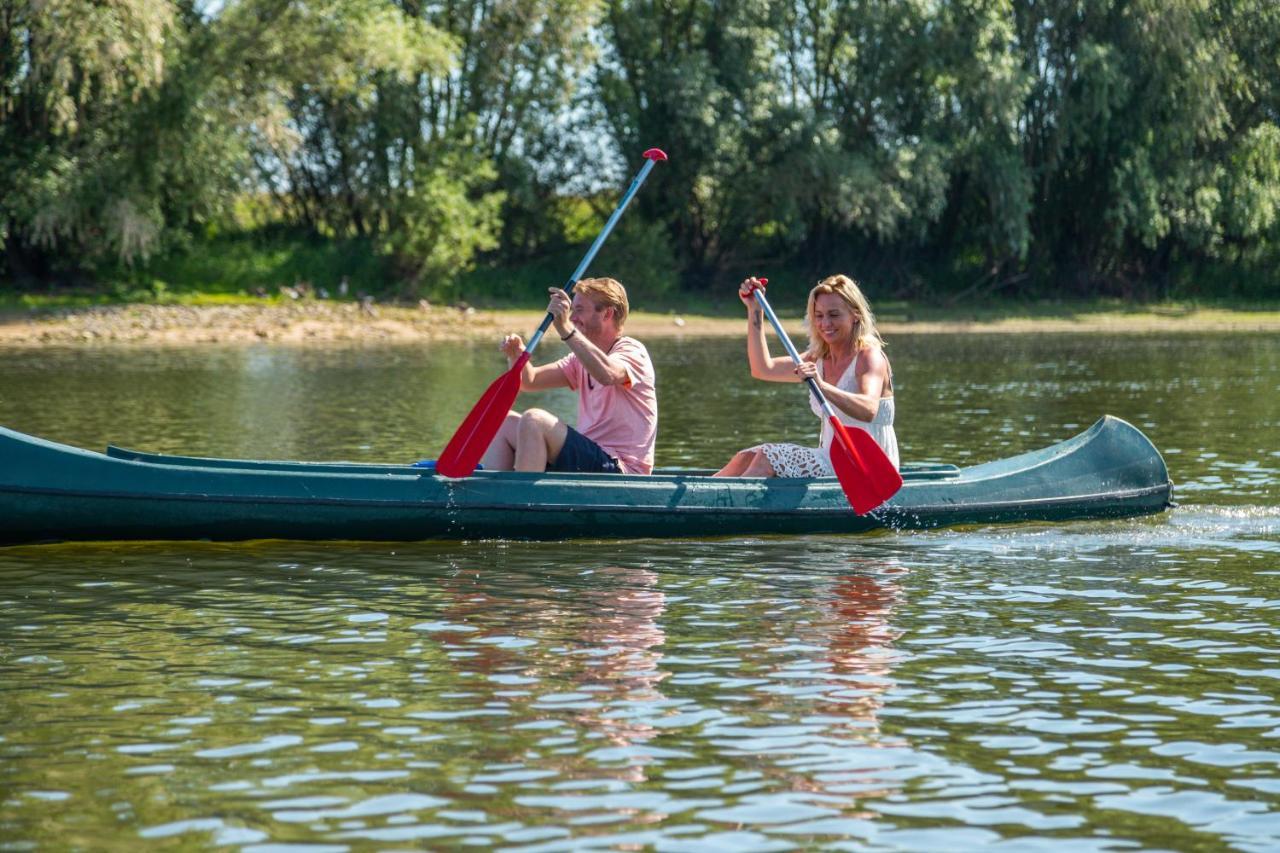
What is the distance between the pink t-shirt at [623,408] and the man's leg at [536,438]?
13cm

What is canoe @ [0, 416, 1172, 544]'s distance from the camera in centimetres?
840

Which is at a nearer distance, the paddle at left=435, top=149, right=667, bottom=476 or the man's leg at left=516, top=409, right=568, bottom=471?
the paddle at left=435, top=149, right=667, bottom=476

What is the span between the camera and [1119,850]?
14.2 feet

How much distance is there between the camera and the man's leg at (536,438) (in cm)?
875

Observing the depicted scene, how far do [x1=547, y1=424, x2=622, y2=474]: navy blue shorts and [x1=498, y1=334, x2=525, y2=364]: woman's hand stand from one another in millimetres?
454

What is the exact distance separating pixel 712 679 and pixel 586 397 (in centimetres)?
301

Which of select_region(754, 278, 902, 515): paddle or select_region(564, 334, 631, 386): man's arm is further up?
select_region(564, 334, 631, 386): man's arm

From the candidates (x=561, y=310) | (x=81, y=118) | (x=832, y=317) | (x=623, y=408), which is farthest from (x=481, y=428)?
(x=81, y=118)

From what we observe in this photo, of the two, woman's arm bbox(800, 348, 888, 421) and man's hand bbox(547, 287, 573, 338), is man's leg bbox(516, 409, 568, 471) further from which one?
woman's arm bbox(800, 348, 888, 421)

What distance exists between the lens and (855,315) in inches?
333

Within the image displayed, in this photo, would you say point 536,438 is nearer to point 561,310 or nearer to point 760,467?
point 561,310

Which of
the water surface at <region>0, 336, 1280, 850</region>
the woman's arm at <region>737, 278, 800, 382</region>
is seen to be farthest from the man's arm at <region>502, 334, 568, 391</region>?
the woman's arm at <region>737, 278, 800, 382</region>

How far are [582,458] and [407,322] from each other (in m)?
21.2

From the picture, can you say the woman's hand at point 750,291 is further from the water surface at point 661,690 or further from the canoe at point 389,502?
the water surface at point 661,690
